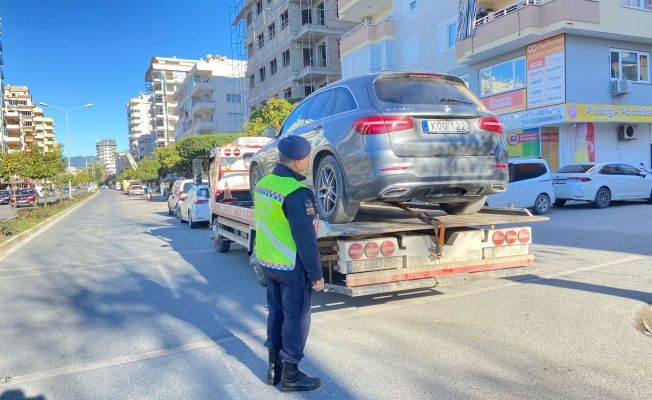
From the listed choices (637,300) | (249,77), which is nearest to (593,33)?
(637,300)

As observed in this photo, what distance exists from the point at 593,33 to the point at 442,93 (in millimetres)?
16952

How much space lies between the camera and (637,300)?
5.81 meters

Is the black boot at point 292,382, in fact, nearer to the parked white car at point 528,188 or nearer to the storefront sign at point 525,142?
the parked white car at point 528,188

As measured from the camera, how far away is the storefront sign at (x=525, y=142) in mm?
20906

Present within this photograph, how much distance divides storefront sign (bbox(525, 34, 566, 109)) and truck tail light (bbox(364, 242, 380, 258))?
16.9 metres

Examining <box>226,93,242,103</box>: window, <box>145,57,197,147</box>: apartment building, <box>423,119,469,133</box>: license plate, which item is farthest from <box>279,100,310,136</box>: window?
<box>145,57,197,147</box>: apartment building

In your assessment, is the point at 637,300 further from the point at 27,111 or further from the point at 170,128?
the point at 27,111

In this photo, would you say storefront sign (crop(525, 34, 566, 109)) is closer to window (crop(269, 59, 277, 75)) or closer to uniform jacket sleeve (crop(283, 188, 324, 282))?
uniform jacket sleeve (crop(283, 188, 324, 282))

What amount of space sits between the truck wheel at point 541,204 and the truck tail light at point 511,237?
10050 mm

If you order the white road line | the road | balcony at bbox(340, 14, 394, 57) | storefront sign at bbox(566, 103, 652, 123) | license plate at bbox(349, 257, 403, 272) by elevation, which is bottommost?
the road

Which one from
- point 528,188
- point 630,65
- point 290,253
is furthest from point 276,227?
point 630,65

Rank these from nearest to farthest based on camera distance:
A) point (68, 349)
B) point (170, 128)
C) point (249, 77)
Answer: point (68, 349) < point (249, 77) < point (170, 128)

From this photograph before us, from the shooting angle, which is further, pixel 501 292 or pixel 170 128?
pixel 170 128

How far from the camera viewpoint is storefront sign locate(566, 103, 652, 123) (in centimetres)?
1911
